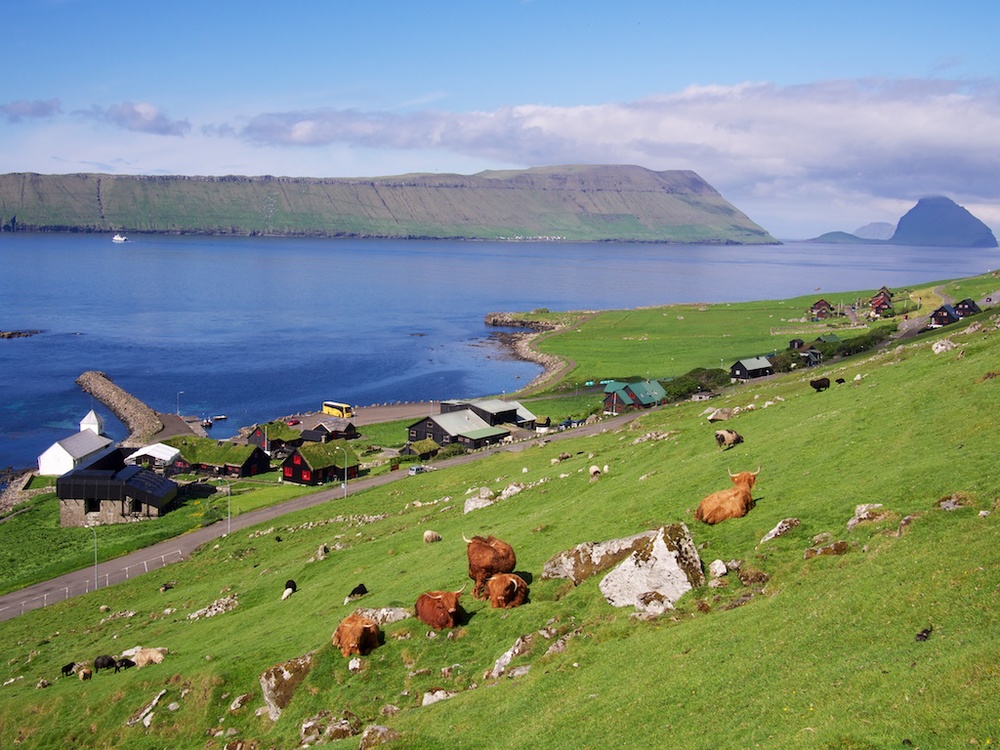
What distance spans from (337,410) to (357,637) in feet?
305

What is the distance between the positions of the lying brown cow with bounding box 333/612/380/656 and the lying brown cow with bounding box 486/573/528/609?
467 cm

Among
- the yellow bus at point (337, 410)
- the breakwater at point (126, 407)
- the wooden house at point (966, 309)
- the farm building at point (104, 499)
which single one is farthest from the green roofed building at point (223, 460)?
the wooden house at point (966, 309)

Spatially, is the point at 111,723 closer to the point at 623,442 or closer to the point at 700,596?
the point at 700,596

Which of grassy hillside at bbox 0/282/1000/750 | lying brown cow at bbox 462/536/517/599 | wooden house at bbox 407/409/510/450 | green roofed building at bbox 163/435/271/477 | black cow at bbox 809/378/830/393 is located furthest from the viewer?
wooden house at bbox 407/409/510/450

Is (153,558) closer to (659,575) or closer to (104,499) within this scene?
(104,499)

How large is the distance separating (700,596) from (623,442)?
39.4m

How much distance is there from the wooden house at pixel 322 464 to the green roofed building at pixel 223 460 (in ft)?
24.6

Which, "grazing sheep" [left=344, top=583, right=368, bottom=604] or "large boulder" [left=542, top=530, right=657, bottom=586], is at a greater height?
"large boulder" [left=542, top=530, right=657, bottom=586]

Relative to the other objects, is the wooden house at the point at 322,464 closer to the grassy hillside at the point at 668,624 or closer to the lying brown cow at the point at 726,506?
the grassy hillside at the point at 668,624

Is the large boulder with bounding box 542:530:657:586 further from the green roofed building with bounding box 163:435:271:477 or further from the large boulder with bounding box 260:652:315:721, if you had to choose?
the green roofed building with bounding box 163:435:271:477

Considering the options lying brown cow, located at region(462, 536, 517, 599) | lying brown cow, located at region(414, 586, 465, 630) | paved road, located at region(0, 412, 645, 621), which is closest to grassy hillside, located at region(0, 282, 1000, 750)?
lying brown cow, located at region(414, 586, 465, 630)

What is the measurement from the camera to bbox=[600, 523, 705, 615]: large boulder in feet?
86.5

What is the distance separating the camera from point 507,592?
3047 cm

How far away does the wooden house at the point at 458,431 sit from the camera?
316ft
